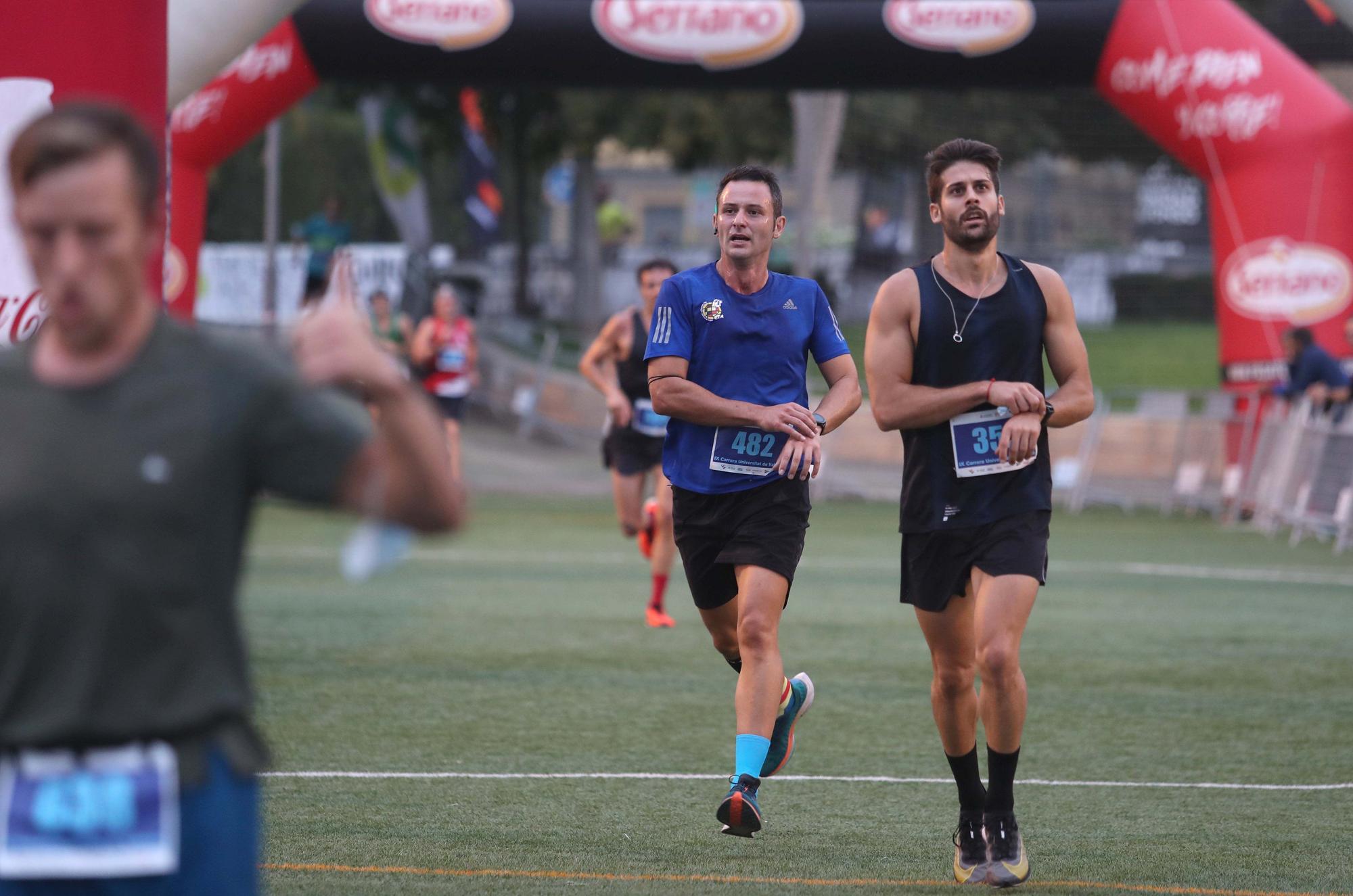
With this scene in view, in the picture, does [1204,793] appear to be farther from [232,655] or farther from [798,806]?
[232,655]

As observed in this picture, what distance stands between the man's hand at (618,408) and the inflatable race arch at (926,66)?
576 centimetres

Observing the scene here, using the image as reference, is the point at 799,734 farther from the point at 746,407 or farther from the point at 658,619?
the point at 658,619

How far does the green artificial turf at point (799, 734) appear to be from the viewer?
5.50 meters

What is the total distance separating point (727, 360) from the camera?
6242 mm

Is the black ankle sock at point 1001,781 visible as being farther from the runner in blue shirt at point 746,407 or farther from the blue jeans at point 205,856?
the blue jeans at point 205,856

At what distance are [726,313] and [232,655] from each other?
3.87 metres

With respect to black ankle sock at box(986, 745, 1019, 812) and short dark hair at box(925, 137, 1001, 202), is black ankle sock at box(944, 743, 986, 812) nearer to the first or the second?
black ankle sock at box(986, 745, 1019, 812)

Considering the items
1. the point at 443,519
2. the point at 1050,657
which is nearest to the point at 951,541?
the point at 443,519

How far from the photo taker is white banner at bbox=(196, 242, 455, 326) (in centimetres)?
2892

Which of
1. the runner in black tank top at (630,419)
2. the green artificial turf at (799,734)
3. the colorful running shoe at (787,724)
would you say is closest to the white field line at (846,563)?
the green artificial turf at (799,734)

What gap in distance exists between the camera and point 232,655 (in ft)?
8.32

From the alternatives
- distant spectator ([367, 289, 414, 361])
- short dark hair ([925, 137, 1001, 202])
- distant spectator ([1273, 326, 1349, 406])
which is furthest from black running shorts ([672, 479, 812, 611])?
distant spectator ([367, 289, 414, 361])

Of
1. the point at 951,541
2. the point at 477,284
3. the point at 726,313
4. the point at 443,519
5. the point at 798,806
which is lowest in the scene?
the point at 477,284

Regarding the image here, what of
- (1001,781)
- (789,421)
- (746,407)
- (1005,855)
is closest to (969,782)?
(1001,781)
